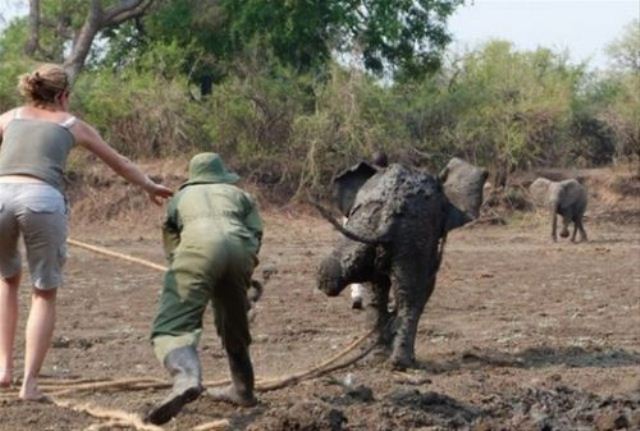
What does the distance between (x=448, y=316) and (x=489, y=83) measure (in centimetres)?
2161

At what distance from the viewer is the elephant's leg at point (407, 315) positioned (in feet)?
34.7

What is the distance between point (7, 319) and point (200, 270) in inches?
54.3

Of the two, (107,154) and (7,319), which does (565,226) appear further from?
(7,319)

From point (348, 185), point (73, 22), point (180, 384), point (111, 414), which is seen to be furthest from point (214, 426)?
point (73, 22)

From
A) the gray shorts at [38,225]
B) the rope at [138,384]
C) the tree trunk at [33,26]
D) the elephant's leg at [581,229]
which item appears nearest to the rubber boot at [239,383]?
the rope at [138,384]

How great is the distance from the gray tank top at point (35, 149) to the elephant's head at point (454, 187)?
381 cm

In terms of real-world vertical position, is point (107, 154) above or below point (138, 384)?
above

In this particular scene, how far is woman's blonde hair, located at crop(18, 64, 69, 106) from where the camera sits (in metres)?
8.23

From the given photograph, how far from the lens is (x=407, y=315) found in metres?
10.8

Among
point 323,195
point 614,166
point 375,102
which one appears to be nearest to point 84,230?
point 323,195

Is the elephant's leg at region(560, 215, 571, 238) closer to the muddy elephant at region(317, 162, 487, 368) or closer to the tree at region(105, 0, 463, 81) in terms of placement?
the tree at region(105, 0, 463, 81)

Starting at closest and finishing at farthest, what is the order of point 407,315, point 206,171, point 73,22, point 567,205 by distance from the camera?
1. point 206,171
2. point 407,315
3. point 567,205
4. point 73,22

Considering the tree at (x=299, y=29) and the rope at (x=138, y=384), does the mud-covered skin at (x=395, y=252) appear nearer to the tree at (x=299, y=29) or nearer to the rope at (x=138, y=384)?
the rope at (x=138, y=384)

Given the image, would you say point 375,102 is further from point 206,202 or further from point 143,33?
point 206,202
